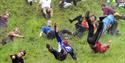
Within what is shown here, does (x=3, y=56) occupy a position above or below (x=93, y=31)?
below

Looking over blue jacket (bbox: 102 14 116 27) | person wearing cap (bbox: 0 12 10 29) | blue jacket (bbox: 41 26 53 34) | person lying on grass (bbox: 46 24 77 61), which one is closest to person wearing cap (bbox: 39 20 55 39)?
blue jacket (bbox: 41 26 53 34)

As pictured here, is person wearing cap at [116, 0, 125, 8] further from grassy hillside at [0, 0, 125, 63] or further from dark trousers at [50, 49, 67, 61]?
dark trousers at [50, 49, 67, 61]

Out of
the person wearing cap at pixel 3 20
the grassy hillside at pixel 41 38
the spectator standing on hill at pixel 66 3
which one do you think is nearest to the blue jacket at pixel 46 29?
the grassy hillside at pixel 41 38

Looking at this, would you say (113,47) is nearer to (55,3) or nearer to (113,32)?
(113,32)

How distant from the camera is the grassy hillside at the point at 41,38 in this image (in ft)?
70.6

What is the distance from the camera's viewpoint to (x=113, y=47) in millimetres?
22500

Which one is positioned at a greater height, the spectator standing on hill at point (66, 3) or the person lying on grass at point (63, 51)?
the person lying on grass at point (63, 51)

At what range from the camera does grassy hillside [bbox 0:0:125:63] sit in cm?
2152

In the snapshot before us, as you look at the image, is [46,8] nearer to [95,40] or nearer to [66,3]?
[66,3]

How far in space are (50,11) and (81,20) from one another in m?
3.26

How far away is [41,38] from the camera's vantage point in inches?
974

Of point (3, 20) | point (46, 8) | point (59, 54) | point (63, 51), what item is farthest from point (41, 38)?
point (63, 51)

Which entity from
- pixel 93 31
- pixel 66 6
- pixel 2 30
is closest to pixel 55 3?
pixel 66 6

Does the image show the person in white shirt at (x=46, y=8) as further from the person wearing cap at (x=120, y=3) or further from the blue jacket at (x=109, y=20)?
the blue jacket at (x=109, y=20)
